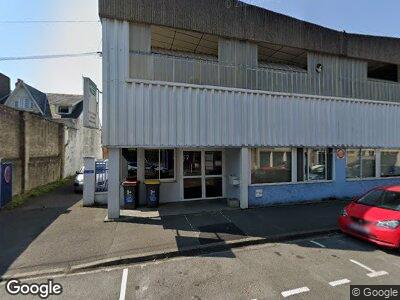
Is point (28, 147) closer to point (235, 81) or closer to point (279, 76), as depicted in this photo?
point (235, 81)

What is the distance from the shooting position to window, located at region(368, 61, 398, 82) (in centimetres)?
1356

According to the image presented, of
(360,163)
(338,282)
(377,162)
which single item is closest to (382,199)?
(338,282)

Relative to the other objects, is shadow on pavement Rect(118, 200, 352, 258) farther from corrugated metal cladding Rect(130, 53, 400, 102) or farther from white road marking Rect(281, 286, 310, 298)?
corrugated metal cladding Rect(130, 53, 400, 102)

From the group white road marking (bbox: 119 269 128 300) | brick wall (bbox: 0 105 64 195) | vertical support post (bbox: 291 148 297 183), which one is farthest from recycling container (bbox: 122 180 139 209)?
vertical support post (bbox: 291 148 297 183)

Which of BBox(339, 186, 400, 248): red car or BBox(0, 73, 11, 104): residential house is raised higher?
BBox(0, 73, 11, 104): residential house

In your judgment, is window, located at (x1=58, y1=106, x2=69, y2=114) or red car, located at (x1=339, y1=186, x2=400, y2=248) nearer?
red car, located at (x1=339, y1=186, x2=400, y2=248)

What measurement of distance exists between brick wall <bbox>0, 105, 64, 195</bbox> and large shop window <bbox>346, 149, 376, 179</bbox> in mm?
13893

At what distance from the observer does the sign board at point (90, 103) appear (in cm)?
824

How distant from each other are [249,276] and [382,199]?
13.5 feet

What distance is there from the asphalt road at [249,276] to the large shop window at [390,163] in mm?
8151

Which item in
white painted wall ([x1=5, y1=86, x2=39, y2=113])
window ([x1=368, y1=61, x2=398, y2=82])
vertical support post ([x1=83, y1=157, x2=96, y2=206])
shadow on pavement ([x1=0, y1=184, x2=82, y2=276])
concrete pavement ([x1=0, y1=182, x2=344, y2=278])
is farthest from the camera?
white painted wall ([x1=5, y1=86, x2=39, y2=113])

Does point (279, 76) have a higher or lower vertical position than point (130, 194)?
higher

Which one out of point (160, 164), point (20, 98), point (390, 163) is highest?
point (20, 98)

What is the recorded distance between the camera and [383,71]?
14547 millimetres
